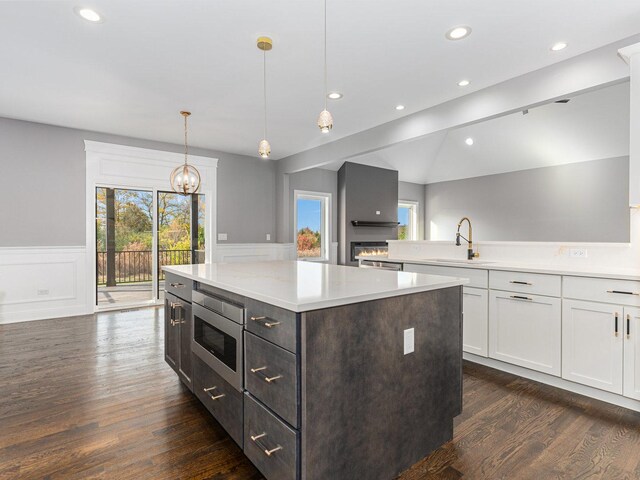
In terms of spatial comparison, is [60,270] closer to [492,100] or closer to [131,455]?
[131,455]

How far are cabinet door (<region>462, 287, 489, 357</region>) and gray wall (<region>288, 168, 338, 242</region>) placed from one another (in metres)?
4.17

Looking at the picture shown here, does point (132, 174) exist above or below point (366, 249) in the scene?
above

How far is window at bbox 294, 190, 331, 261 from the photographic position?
23.8 ft

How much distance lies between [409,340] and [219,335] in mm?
1003

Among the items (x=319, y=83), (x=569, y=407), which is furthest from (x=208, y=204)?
(x=569, y=407)

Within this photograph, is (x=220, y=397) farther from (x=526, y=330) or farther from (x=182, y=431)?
(x=526, y=330)

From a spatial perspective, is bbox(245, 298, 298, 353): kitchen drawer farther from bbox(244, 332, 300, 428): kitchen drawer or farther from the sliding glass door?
the sliding glass door

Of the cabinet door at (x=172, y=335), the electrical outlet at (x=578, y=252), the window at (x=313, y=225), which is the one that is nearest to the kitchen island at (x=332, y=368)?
the cabinet door at (x=172, y=335)

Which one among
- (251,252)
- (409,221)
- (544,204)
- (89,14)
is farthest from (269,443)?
(409,221)

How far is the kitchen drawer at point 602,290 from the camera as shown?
2.26m

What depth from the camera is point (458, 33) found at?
261 centimetres

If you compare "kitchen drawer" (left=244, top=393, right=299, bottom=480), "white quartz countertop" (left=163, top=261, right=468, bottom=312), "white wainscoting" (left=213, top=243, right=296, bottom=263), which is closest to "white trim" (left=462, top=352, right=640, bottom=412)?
"white quartz countertop" (left=163, top=261, right=468, bottom=312)

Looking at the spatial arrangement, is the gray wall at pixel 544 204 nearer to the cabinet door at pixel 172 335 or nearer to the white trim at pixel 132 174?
the white trim at pixel 132 174

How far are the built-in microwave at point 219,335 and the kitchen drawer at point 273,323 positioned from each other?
0.09 m
